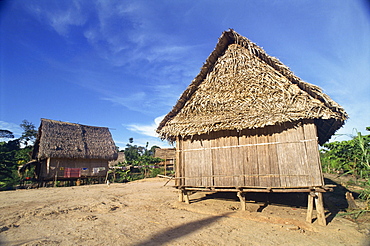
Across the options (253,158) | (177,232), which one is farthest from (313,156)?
(177,232)

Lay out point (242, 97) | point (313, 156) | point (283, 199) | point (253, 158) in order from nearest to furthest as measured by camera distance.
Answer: point (313, 156) → point (253, 158) → point (242, 97) → point (283, 199)

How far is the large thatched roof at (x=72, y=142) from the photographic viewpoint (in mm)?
18000

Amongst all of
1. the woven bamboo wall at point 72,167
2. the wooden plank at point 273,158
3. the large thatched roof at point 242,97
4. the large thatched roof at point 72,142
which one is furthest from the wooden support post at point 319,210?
the woven bamboo wall at point 72,167

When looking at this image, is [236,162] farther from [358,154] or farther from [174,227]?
[358,154]

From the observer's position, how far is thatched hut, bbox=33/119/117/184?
17969mm

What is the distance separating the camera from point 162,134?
875 cm

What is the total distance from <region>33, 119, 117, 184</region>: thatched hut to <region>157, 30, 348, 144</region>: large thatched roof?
13791 millimetres

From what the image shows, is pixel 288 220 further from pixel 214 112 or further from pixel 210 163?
pixel 214 112

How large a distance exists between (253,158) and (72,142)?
18.3m

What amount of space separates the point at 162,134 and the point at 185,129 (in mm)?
1256

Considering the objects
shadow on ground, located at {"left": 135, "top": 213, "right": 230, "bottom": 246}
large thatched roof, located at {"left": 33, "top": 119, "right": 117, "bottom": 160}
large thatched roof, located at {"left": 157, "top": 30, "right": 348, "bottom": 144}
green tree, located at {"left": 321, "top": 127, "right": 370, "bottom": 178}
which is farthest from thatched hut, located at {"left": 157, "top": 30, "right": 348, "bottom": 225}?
large thatched roof, located at {"left": 33, "top": 119, "right": 117, "bottom": 160}

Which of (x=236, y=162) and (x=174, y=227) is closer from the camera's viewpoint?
(x=174, y=227)

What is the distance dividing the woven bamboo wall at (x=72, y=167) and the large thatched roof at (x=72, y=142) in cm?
74

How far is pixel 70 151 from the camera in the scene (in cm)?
1900
